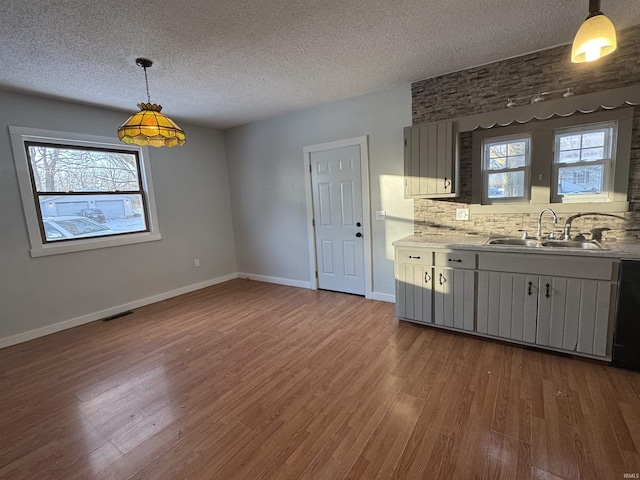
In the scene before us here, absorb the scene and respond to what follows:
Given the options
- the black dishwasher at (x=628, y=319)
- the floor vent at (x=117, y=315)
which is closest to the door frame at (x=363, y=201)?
the black dishwasher at (x=628, y=319)

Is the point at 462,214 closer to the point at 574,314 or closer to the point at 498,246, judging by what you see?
the point at 498,246

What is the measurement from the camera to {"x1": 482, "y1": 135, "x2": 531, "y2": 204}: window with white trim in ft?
9.56

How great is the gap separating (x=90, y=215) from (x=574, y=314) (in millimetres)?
5132

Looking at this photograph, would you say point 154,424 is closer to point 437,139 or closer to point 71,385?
point 71,385

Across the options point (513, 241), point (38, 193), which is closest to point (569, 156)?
point (513, 241)

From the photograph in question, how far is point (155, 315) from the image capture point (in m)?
3.82

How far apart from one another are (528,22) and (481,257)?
1.84 metres

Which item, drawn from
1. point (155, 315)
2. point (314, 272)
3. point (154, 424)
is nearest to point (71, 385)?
point (154, 424)

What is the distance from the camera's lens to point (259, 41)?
2.36 metres

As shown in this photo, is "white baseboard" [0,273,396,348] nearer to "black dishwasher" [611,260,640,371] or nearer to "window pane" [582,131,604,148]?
"black dishwasher" [611,260,640,371]

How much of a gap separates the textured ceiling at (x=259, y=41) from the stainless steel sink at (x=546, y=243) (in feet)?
5.62

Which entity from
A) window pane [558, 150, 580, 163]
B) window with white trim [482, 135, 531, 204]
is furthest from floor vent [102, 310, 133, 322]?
window pane [558, 150, 580, 163]

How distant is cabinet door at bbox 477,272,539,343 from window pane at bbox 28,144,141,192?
4.45 meters

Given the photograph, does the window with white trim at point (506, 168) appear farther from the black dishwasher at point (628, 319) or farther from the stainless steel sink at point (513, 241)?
the black dishwasher at point (628, 319)
